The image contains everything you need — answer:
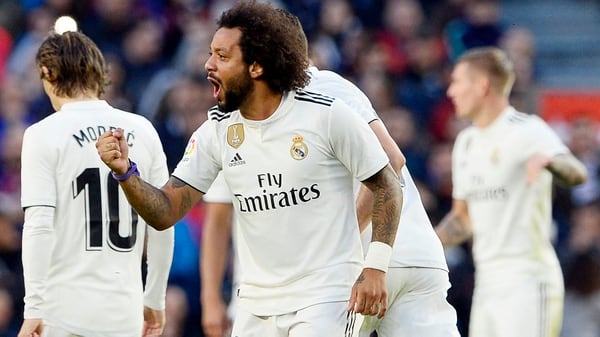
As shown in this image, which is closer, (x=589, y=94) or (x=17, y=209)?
(x=17, y=209)

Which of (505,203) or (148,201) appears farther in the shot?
(505,203)

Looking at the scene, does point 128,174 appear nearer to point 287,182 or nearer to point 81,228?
point 287,182

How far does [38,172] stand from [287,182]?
49.5 inches

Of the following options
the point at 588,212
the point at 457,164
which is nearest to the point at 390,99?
the point at 588,212

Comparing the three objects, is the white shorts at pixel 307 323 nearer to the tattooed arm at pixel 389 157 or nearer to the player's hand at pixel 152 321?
the tattooed arm at pixel 389 157

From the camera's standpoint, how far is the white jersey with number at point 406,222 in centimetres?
597

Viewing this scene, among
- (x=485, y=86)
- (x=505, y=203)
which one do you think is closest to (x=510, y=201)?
(x=505, y=203)

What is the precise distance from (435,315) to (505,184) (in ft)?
9.39

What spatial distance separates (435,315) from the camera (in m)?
6.18

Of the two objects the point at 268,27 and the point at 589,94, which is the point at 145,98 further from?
the point at 268,27

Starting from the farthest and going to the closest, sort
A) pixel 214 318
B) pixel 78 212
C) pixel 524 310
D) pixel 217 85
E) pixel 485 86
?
pixel 485 86, pixel 524 310, pixel 214 318, pixel 78 212, pixel 217 85

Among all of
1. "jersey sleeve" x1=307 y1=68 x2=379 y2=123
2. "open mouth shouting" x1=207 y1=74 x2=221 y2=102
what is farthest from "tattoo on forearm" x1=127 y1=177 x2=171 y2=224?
"jersey sleeve" x1=307 y1=68 x2=379 y2=123

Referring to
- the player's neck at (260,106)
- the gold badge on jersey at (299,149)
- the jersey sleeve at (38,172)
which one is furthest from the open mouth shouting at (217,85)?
the jersey sleeve at (38,172)

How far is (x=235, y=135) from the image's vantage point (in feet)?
18.9
